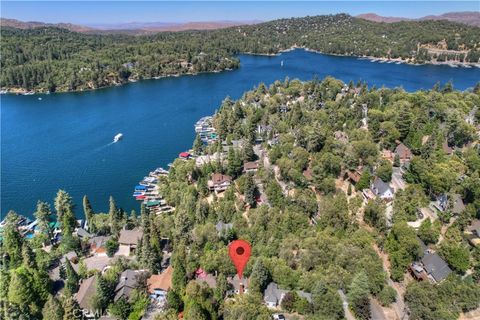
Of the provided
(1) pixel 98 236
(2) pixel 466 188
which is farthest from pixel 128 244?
(2) pixel 466 188

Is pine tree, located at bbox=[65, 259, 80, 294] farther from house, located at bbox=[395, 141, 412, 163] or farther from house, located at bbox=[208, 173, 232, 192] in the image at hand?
house, located at bbox=[395, 141, 412, 163]

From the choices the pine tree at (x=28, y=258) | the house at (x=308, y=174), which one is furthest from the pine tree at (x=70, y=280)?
the house at (x=308, y=174)

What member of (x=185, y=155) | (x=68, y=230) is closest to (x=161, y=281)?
(x=68, y=230)

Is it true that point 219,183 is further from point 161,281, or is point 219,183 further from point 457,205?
point 457,205

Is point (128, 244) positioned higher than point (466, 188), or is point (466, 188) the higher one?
point (466, 188)

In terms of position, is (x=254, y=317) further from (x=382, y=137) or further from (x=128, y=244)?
(x=382, y=137)

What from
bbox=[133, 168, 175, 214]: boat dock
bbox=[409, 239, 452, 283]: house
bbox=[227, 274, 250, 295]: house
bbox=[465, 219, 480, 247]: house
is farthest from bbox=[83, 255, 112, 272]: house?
bbox=[465, 219, 480, 247]: house
